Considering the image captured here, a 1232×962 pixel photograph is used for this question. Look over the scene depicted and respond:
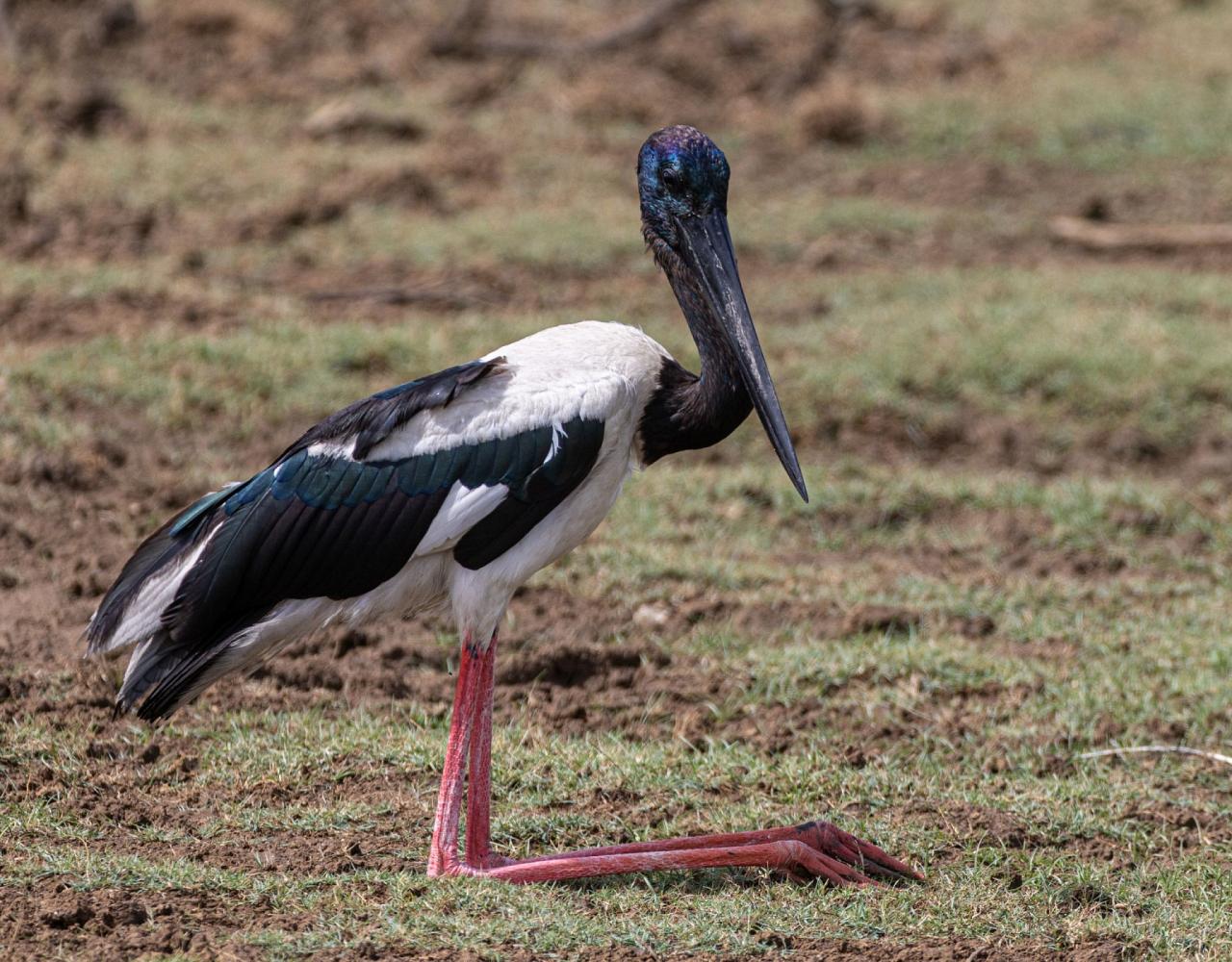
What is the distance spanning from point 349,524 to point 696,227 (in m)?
1.13

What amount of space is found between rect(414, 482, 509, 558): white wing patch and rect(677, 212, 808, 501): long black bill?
64 cm

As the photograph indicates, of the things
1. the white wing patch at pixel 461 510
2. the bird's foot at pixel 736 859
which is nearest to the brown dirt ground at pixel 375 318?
the bird's foot at pixel 736 859

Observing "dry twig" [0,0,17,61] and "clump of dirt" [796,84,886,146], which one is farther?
"dry twig" [0,0,17,61]

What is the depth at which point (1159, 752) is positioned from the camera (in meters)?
5.02

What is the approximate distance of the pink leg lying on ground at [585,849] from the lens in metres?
4.02

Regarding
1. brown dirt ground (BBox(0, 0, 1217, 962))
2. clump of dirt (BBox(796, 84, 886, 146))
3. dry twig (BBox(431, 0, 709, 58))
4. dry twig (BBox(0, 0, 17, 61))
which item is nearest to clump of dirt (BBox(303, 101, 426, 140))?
brown dirt ground (BBox(0, 0, 1217, 962))

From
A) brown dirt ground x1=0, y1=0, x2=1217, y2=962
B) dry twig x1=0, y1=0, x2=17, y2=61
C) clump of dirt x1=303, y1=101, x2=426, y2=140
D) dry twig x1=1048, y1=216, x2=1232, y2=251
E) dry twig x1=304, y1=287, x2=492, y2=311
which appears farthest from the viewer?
dry twig x1=0, y1=0, x2=17, y2=61

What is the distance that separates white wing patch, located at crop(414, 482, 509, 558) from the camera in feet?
13.3

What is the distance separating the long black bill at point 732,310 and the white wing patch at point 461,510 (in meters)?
0.64

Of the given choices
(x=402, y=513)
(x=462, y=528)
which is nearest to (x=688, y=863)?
(x=462, y=528)

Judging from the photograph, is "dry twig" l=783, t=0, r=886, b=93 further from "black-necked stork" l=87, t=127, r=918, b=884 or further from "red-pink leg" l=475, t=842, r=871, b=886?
"red-pink leg" l=475, t=842, r=871, b=886

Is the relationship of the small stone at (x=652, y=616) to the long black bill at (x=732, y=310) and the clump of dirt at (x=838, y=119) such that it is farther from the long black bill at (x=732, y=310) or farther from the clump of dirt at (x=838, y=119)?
the clump of dirt at (x=838, y=119)

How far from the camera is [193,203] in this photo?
9773 millimetres

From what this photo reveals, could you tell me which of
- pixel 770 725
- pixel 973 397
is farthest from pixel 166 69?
pixel 770 725
